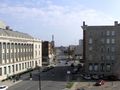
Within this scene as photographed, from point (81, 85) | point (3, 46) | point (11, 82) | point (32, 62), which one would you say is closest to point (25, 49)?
point (32, 62)

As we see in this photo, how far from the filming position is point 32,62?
13050cm

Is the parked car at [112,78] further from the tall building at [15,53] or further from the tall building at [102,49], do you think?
the tall building at [15,53]

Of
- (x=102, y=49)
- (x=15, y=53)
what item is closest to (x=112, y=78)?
(x=102, y=49)

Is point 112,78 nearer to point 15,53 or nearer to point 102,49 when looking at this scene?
point 102,49

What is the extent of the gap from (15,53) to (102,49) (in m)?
28.7

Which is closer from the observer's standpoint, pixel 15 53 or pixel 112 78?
pixel 112 78

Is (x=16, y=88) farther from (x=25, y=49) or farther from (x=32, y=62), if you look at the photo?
(x=32, y=62)

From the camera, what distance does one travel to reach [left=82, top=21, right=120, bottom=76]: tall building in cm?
10769

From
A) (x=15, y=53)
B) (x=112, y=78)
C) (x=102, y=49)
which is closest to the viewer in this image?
(x=112, y=78)

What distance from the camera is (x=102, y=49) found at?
10906 cm

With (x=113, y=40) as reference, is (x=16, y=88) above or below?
below

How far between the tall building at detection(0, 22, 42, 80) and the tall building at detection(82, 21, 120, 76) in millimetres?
22721

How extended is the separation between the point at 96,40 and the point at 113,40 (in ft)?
18.3

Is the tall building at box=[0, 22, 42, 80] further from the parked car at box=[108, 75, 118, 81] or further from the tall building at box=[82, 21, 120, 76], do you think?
the parked car at box=[108, 75, 118, 81]
